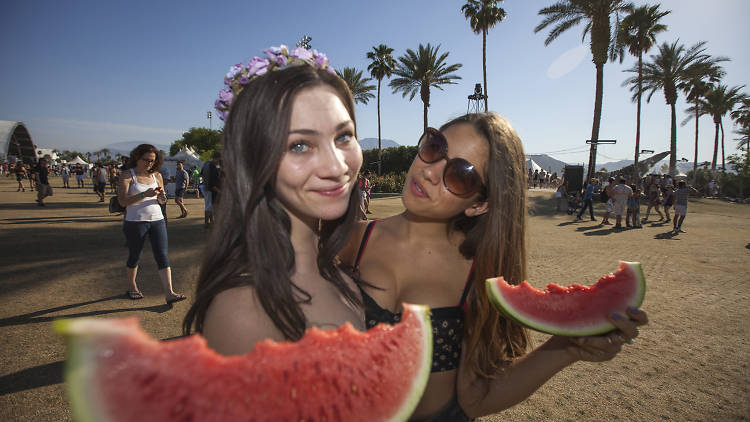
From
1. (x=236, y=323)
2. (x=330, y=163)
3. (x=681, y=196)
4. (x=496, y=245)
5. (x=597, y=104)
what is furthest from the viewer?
(x=597, y=104)

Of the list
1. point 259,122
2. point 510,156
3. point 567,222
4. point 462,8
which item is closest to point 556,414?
point 510,156

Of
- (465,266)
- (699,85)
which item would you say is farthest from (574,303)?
(699,85)

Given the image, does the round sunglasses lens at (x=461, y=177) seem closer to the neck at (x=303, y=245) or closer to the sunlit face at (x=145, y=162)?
the neck at (x=303, y=245)

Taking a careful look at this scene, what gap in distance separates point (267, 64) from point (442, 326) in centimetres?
163

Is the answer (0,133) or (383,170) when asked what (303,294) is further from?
(0,133)

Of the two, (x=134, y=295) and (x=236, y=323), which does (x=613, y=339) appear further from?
(x=134, y=295)

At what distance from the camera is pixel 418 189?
210cm

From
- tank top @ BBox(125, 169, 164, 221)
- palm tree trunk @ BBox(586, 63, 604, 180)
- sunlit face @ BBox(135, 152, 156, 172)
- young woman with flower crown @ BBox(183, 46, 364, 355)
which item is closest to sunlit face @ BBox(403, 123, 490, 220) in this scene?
young woman with flower crown @ BBox(183, 46, 364, 355)

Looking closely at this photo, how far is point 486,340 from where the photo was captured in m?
1.85

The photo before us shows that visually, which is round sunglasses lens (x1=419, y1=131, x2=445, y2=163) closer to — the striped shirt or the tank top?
the tank top

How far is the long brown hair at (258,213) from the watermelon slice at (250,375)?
0.37 meters

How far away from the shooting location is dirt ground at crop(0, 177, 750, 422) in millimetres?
3471

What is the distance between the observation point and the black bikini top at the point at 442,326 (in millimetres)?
1784

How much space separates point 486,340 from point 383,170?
41727mm
